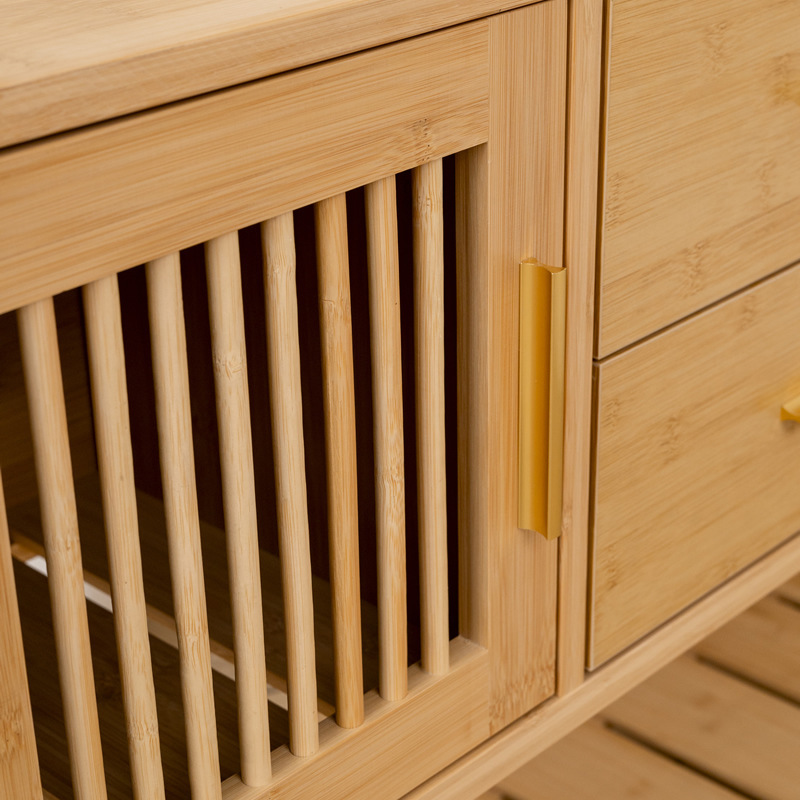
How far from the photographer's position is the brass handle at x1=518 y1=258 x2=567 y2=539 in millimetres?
783

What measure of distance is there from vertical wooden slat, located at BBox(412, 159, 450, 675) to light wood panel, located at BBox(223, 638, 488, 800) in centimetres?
2

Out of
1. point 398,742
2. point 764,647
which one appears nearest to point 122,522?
point 398,742

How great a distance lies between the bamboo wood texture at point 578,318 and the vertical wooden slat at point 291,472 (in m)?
0.21

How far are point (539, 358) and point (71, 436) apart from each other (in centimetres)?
56

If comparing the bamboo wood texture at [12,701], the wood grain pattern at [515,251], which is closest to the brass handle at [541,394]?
the wood grain pattern at [515,251]

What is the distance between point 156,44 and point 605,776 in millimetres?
748

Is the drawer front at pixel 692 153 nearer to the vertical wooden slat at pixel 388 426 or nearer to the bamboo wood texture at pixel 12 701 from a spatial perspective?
the vertical wooden slat at pixel 388 426

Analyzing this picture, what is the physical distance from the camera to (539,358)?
2.64 ft

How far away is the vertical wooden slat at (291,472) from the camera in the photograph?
66 centimetres

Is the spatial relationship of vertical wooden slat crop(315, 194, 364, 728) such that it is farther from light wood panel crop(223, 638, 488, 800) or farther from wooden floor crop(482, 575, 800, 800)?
wooden floor crop(482, 575, 800, 800)

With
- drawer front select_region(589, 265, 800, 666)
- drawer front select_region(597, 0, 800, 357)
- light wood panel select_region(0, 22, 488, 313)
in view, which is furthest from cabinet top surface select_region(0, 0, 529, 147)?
drawer front select_region(589, 265, 800, 666)

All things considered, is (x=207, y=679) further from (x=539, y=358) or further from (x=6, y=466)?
(x=6, y=466)

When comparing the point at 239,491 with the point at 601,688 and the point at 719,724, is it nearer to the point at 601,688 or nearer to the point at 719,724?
the point at 601,688

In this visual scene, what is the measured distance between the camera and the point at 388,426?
2.42 ft
